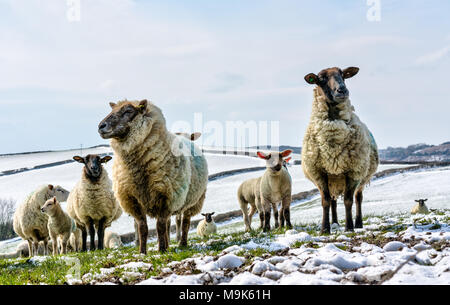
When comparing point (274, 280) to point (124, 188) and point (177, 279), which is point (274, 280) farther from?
point (124, 188)

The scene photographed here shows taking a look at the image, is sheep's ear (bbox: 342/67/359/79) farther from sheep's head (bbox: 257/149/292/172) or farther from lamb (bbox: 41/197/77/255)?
lamb (bbox: 41/197/77/255)

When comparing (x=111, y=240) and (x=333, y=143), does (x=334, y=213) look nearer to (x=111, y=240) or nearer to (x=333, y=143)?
(x=333, y=143)

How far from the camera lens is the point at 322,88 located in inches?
409

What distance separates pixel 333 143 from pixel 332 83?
1362 mm

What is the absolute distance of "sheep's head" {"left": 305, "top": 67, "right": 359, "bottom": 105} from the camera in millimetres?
9962

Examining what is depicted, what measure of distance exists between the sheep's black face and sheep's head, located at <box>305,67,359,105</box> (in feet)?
12.8

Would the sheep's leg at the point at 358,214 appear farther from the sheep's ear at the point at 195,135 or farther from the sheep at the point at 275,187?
the sheep's ear at the point at 195,135

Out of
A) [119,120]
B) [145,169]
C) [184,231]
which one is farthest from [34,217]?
[119,120]

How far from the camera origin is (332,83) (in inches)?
398

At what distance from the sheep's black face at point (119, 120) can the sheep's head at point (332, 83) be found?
3892 mm
